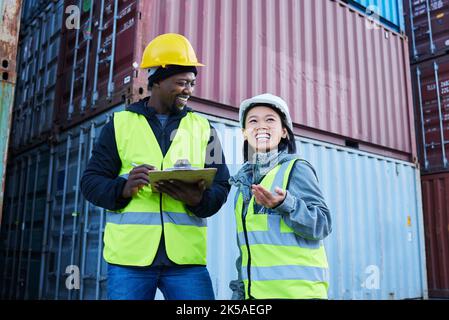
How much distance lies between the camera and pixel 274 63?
5.53 meters

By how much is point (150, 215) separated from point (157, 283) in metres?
0.35

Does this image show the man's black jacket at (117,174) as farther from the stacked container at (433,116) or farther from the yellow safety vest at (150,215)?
the stacked container at (433,116)

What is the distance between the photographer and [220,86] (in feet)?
15.9

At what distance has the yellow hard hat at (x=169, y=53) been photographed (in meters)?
2.45

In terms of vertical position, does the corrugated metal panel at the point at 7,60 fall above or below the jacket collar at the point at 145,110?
above

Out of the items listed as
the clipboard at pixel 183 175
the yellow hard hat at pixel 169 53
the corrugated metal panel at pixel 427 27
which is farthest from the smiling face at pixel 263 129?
the corrugated metal panel at pixel 427 27

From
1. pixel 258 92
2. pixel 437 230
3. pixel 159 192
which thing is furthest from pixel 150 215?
pixel 437 230

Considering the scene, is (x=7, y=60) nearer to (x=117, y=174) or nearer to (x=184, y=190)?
(x=117, y=174)

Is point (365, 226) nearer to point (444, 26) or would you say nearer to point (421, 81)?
point (421, 81)

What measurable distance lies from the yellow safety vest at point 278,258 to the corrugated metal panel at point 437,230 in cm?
624

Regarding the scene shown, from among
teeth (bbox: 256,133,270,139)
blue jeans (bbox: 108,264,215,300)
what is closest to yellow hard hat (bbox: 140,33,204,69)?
teeth (bbox: 256,133,270,139)

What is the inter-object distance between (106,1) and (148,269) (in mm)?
3808

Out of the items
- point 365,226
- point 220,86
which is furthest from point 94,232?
point 365,226

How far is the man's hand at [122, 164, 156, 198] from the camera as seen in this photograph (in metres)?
2.10
